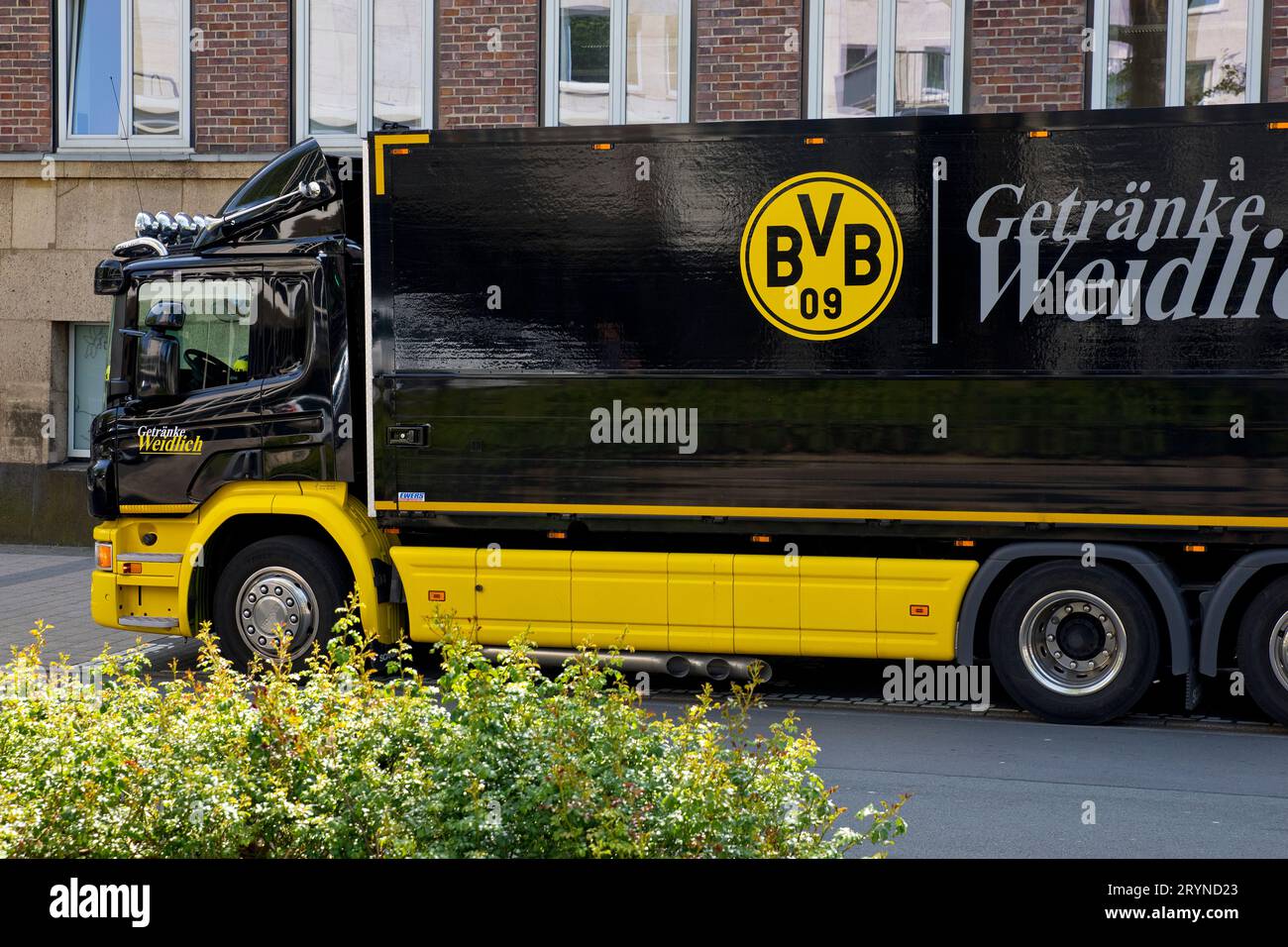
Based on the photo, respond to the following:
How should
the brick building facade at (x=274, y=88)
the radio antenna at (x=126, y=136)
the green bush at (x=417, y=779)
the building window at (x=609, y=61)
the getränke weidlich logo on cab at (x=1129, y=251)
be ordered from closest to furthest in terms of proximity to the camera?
the green bush at (x=417, y=779), the getränke weidlich logo on cab at (x=1129, y=251), the brick building facade at (x=274, y=88), the building window at (x=609, y=61), the radio antenna at (x=126, y=136)

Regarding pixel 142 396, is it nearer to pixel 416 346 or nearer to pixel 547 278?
pixel 416 346

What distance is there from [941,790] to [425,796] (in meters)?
3.91

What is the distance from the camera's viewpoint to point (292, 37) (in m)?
17.1

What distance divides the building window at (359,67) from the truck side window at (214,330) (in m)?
7.84

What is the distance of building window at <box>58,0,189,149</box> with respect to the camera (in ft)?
57.0

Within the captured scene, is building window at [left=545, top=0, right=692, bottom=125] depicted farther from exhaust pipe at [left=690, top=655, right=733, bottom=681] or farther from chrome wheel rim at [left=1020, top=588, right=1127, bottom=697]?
chrome wheel rim at [left=1020, top=588, right=1127, bottom=697]

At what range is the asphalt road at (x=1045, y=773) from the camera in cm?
617

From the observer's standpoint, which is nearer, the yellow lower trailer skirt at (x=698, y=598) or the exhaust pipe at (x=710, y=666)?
the yellow lower trailer skirt at (x=698, y=598)

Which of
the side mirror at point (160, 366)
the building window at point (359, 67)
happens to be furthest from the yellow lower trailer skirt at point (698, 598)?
the building window at point (359, 67)

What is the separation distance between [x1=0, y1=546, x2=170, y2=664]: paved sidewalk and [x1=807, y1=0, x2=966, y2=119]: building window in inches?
363

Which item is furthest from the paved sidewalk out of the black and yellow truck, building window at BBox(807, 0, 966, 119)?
building window at BBox(807, 0, 966, 119)

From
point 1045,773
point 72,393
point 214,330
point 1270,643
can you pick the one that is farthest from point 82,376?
point 1270,643

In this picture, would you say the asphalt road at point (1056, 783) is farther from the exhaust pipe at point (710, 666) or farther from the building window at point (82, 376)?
the building window at point (82, 376)
